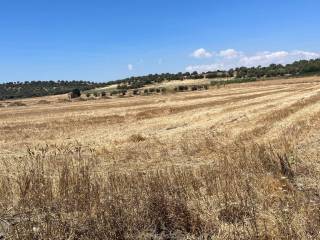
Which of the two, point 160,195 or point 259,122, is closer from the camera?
point 160,195

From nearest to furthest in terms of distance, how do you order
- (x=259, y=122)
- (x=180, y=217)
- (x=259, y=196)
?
(x=180, y=217), (x=259, y=196), (x=259, y=122)

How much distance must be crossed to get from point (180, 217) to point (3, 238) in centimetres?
224

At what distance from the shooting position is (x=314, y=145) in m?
15.8

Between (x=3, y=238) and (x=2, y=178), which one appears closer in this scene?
(x=3, y=238)

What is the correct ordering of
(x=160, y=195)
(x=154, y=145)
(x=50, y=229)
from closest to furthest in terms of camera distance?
(x=50, y=229), (x=160, y=195), (x=154, y=145)

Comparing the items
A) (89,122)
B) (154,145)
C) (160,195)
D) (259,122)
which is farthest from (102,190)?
(89,122)

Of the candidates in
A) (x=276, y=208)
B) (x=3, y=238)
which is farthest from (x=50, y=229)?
(x=276, y=208)

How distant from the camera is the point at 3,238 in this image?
6.46 metres

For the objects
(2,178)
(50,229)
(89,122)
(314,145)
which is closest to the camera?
(50,229)

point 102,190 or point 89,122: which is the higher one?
point 102,190

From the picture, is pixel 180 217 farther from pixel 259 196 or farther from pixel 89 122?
pixel 89 122

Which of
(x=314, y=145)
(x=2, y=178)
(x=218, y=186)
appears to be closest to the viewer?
(x=218, y=186)

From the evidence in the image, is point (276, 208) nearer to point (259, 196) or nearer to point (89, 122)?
point (259, 196)

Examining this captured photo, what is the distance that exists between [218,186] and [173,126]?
21.9m
